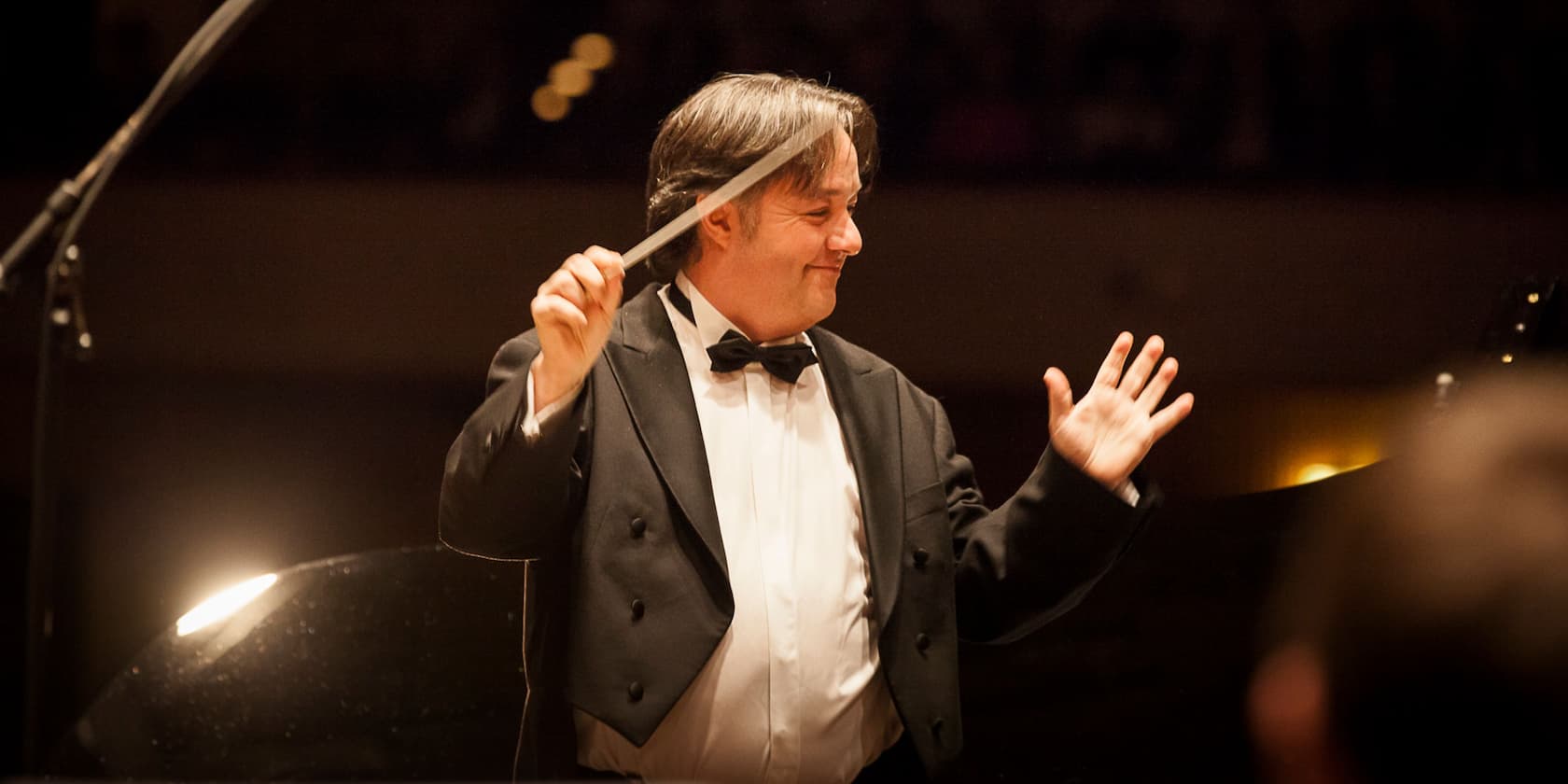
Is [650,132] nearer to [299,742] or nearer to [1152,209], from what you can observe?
[1152,209]

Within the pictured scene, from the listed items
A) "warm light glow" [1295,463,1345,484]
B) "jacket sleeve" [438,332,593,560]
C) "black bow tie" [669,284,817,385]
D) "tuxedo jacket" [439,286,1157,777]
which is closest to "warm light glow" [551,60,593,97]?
"tuxedo jacket" [439,286,1157,777]

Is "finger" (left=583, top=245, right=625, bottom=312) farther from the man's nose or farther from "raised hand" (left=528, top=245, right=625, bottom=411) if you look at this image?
the man's nose

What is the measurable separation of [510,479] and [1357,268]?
1.65 metres

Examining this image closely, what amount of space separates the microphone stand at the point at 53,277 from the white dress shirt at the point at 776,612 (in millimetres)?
453

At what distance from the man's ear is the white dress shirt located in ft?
0.25

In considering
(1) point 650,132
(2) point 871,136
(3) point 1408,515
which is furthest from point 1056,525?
(1) point 650,132

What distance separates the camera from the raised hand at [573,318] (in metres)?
1.45

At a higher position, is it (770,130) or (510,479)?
(770,130)

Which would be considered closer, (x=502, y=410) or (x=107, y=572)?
(x=502, y=410)

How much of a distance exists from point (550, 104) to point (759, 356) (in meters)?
0.95

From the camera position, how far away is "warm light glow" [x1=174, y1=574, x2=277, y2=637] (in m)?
2.06

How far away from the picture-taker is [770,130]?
1.74 m

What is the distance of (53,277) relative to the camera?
52.2 inches

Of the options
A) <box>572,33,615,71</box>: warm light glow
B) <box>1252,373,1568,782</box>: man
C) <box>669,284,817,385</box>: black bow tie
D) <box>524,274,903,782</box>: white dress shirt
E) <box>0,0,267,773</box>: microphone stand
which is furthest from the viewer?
<box>572,33,615,71</box>: warm light glow
